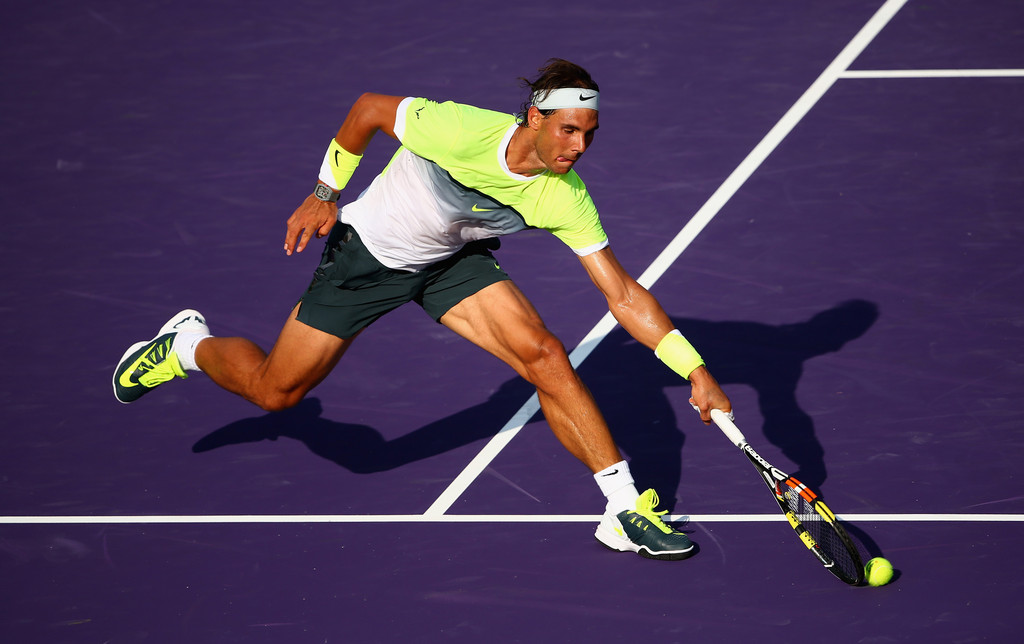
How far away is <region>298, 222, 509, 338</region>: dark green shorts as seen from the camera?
17.8 ft

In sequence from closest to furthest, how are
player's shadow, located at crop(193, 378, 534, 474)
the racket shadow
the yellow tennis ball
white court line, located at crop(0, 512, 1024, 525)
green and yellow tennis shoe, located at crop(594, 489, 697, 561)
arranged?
the yellow tennis ball < green and yellow tennis shoe, located at crop(594, 489, 697, 561) < white court line, located at crop(0, 512, 1024, 525) < the racket shadow < player's shadow, located at crop(193, 378, 534, 474)

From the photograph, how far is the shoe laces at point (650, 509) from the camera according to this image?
5.18m

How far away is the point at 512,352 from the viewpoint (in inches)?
208

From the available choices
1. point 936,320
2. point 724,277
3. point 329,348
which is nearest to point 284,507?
point 329,348

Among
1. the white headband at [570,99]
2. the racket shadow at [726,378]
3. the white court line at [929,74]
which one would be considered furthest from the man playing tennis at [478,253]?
the white court line at [929,74]

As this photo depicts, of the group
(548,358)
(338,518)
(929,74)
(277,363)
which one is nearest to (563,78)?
(548,358)

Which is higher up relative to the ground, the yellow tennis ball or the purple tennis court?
the purple tennis court

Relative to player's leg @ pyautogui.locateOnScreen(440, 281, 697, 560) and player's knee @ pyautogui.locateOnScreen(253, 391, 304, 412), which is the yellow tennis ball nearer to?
player's leg @ pyautogui.locateOnScreen(440, 281, 697, 560)

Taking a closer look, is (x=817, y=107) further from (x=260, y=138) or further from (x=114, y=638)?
(x=114, y=638)

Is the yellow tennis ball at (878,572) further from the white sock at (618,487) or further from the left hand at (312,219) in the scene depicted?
the left hand at (312,219)

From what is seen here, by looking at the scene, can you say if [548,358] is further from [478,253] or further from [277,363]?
[277,363]

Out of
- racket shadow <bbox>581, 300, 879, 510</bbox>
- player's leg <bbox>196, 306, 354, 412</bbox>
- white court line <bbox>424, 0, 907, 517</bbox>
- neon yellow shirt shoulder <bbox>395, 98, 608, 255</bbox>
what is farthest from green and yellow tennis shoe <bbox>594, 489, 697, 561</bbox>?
player's leg <bbox>196, 306, 354, 412</bbox>

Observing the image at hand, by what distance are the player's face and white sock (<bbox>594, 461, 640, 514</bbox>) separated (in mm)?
1186

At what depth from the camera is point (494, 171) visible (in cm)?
505
